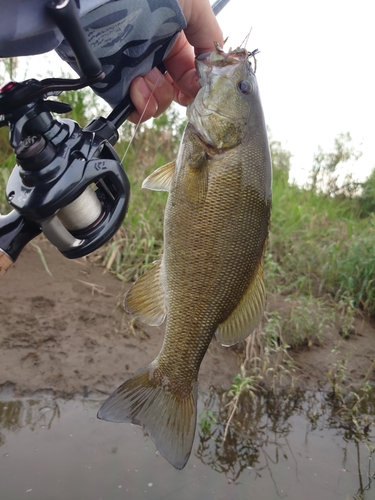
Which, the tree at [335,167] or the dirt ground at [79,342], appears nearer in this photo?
the dirt ground at [79,342]

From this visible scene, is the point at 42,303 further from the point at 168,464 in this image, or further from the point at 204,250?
the point at 204,250

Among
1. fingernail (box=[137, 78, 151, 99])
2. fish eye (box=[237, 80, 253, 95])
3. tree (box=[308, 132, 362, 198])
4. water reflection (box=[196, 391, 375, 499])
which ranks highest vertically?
tree (box=[308, 132, 362, 198])

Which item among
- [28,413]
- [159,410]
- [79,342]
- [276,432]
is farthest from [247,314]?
[79,342]

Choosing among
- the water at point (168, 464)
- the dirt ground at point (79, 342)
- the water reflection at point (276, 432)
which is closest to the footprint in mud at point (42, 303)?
the dirt ground at point (79, 342)

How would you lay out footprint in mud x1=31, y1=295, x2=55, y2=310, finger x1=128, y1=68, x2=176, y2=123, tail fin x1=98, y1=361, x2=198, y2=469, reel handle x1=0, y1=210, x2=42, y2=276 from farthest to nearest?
1. footprint in mud x1=31, y1=295, x2=55, y2=310
2. finger x1=128, y1=68, x2=176, y2=123
3. tail fin x1=98, y1=361, x2=198, y2=469
4. reel handle x1=0, y1=210, x2=42, y2=276

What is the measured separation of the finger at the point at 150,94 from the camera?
1606 millimetres

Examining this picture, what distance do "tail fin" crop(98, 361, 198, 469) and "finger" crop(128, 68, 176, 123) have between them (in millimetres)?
1028

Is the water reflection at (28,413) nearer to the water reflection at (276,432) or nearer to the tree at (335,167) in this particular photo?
the water reflection at (276,432)

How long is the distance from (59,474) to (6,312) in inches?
48.0

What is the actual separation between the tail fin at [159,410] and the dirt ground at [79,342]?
1.17 m

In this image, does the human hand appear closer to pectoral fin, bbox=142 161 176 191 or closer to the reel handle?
pectoral fin, bbox=142 161 176 191

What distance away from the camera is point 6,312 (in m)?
2.79

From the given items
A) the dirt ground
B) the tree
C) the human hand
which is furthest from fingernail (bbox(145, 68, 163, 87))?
the tree

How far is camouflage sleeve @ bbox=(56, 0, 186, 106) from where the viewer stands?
1.38 m
